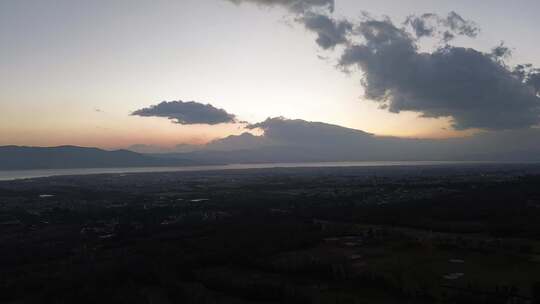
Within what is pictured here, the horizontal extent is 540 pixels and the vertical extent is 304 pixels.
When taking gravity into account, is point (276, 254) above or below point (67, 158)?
below

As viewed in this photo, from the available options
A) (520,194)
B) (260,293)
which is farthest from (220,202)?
(260,293)

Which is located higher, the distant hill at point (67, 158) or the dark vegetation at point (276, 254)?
the distant hill at point (67, 158)

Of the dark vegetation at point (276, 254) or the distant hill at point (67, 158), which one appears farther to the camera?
the distant hill at point (67, 158)

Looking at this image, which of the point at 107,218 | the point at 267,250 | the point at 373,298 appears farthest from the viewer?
the point at 107,218

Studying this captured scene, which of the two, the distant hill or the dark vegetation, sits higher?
the distant hill

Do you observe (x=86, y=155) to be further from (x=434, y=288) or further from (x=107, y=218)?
(x=434, y=288)
